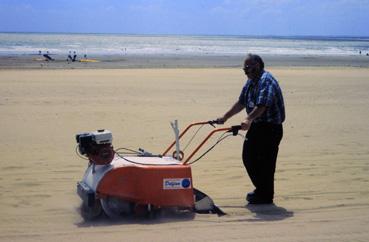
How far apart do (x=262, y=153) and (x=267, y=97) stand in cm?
65

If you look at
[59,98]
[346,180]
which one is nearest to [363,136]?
[346,180]

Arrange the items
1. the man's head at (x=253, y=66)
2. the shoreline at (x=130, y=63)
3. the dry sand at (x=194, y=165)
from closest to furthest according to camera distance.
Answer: the dry sand at (x=194, y=165), the man's head at (x=253, y=66), the shoreline at (x=130, y=63)

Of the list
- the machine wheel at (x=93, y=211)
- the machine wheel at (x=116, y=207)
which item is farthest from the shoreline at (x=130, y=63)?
the machine wheel at (x=116, y=207)

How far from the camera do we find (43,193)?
659cm

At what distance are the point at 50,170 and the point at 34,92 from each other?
964cm

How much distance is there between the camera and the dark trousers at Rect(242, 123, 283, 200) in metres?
5.95

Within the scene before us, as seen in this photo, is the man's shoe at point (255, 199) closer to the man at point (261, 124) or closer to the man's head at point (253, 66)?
the man at point (261, 124)

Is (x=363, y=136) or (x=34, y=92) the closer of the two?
(x=363, y=136)

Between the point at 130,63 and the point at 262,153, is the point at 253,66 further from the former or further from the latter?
the point at 130,63

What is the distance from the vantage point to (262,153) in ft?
19.7

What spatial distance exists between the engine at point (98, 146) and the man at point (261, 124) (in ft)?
4.41

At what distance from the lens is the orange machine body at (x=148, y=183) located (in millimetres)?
5320

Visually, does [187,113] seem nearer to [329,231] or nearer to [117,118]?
[117,118]

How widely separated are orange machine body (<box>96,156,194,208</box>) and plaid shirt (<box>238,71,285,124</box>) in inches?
38.6
